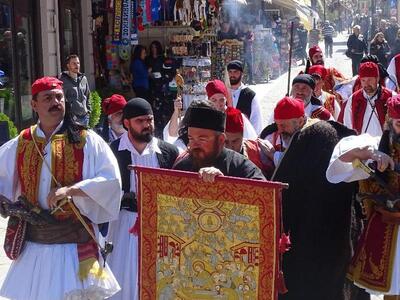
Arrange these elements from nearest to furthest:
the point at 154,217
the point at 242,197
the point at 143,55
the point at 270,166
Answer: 1. the point at 242,197
2. the point at 154,217
3. the point at 270,166
4. the point at 143,55

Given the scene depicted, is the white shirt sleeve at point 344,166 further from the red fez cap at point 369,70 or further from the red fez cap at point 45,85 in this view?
the red fez cap at point 369,70

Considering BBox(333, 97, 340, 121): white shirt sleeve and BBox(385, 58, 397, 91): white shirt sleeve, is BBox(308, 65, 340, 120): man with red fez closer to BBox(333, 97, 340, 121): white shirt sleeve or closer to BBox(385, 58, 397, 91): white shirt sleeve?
BBox(333, 97, 340, 121): white shirt sleeve

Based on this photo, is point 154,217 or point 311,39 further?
point 311,39

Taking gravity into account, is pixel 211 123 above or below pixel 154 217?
above

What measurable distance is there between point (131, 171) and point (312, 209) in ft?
4.06

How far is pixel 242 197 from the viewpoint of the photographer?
423cm

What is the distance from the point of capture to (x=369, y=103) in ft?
27.6

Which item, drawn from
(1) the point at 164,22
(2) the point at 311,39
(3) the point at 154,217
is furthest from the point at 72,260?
(2) the point at 311,39

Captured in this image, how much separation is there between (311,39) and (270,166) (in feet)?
118

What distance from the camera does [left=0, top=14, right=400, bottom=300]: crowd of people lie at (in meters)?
4.57

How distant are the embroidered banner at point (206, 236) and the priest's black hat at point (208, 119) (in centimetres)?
31

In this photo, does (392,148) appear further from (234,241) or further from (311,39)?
(311,39)

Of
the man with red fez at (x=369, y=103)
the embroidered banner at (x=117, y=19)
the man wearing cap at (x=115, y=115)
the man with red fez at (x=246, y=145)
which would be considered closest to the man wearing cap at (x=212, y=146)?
the man with red fez at (x=246, y=145)

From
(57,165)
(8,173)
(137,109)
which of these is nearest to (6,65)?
(137,109)
